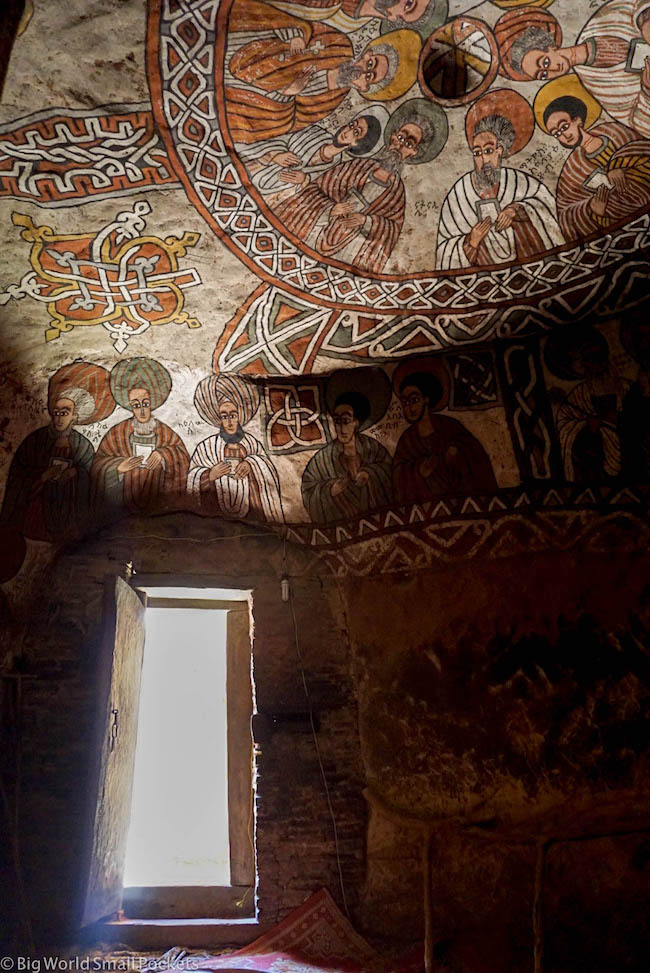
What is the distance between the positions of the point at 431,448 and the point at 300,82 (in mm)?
2752

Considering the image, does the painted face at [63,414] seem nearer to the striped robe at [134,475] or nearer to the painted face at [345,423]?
the striped robe at [134,475]

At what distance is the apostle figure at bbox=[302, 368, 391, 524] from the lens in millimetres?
6121

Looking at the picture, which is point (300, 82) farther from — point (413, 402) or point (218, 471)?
point (218, 471)

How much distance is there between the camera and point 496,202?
4934 millimetres

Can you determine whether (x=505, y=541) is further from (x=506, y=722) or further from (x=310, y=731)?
(x=310, y=731)

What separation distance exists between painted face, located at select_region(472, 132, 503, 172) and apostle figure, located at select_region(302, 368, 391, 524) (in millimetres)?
1788

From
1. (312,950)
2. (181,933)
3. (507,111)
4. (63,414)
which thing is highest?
(507,111)

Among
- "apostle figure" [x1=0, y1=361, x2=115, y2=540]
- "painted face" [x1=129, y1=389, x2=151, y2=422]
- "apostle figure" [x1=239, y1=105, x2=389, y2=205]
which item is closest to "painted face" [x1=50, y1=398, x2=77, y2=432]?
"apostle figure" [x1=0, y1=361, x2=115, y2=540]

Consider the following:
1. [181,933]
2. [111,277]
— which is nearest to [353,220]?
[111,277]

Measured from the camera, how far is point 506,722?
18.1ft

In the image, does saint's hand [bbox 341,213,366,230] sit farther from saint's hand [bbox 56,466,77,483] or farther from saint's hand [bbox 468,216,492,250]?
saint's hand [bbox 56,466,77,483]

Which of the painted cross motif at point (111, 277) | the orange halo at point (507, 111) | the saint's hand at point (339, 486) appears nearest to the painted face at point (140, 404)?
the painted cross motif at point (111, 277)

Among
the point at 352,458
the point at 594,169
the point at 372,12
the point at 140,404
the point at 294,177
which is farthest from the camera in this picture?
the point at 352,458

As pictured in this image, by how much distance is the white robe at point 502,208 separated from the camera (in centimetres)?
486
